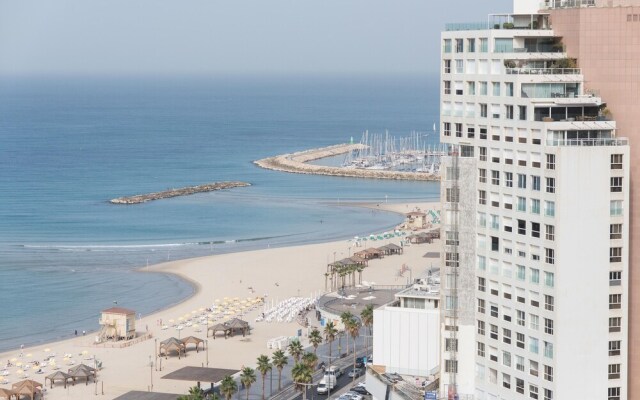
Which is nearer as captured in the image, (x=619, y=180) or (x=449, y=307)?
(x=619, y=180)

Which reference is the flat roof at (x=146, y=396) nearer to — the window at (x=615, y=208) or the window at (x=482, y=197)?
the window at (x=482, y=197)

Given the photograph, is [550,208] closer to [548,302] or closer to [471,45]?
[548,302]

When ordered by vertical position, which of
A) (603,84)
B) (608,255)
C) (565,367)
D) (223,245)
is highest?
(603,84)

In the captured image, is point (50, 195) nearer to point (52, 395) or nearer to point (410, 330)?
point (52, 395)

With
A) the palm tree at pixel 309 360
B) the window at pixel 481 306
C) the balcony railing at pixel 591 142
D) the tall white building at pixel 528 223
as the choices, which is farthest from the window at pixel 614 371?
the palm tree at pixel 309 360

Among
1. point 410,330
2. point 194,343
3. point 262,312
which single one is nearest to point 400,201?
point 262,312

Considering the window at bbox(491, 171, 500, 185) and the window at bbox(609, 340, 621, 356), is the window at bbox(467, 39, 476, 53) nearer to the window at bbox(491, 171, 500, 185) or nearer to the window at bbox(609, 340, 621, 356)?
the window at bbox(491, 171, 500, 185)

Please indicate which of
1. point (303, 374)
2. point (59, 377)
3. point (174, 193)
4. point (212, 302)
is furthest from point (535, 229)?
point (174, 193)
